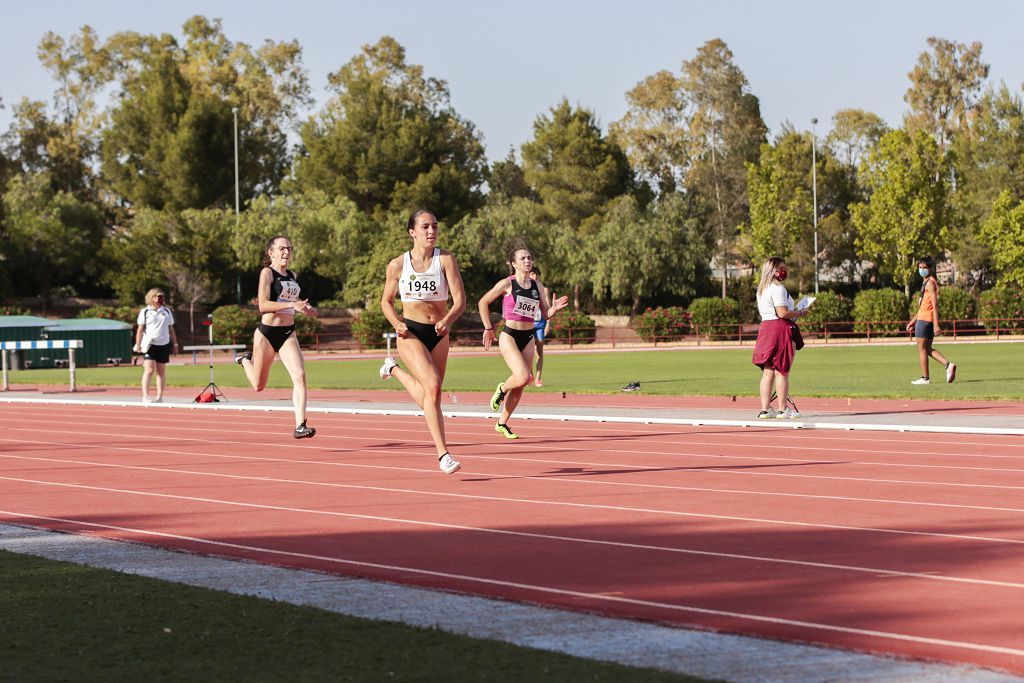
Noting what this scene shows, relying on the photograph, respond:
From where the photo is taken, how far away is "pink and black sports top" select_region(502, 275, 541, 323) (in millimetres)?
13883

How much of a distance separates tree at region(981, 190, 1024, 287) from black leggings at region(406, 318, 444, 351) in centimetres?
6144

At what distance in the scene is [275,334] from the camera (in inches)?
565

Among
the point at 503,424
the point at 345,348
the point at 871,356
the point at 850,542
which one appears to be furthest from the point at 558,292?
the point at 850,542

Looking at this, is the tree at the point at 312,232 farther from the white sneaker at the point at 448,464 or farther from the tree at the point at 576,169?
the white sneaker at the point at 448,464

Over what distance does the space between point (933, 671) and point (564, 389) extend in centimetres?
2090

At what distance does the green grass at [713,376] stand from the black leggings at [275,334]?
381 inches

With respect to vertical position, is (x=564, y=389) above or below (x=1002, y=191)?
below

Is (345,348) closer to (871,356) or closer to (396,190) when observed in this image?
(396,190)

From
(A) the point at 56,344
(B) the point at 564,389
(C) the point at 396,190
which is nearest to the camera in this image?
(B) the point at 564,389

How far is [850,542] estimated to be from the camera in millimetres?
7551

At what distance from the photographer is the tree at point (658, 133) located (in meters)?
92.7

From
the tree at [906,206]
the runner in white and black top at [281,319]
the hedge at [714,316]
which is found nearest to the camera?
the runner in white and black top at [281,319]

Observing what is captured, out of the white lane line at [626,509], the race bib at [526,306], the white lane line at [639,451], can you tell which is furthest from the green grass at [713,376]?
the white lane line at [626,509]

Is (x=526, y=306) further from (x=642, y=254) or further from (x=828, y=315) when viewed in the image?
(x=642, y=254)
